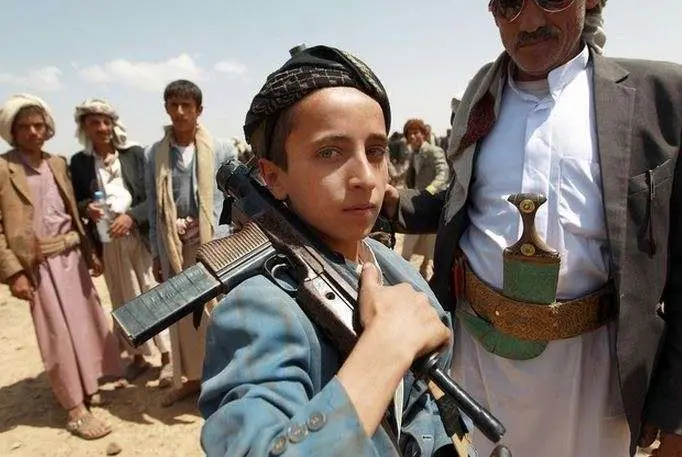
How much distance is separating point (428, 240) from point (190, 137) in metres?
4.09

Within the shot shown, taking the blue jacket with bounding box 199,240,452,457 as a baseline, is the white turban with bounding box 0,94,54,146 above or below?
above

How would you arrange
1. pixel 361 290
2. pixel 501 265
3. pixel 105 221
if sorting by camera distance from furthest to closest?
1. pixel 105 221
2. pixel 501 265
3. pixel 361 290

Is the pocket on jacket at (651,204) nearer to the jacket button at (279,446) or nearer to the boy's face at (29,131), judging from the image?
the jacket button at (279,446)

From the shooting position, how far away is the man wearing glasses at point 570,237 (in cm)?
165

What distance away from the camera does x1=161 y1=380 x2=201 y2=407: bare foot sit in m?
4.20

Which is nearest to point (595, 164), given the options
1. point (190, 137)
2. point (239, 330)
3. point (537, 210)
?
point (537, 210)

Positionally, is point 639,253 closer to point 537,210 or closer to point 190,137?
point 537,210

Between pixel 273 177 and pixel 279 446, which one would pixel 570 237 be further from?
pixel 279 446

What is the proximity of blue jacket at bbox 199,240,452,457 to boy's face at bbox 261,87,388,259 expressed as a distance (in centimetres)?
23

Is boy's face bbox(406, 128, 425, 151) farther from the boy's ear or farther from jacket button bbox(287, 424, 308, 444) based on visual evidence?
jacket button bbox(287, 424, 308, 444)

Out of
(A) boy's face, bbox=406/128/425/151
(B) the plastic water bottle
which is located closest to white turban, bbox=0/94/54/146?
(B) the plastic water bottle

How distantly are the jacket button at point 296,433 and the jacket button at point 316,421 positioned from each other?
1 centimetres

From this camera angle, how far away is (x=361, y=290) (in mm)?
1040

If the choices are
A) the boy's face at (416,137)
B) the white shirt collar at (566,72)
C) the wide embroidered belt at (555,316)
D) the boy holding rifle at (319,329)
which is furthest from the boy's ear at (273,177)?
the boy's face at (416,137)
